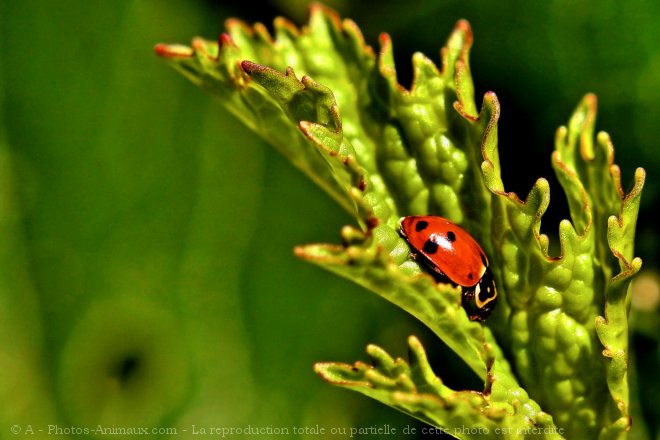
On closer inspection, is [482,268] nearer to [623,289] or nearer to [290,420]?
[623,289]

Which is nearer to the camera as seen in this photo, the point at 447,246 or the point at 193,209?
the point at 447,246

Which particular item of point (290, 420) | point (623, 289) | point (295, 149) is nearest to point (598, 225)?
point (623, 289)

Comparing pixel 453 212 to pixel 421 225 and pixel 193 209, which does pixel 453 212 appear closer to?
pixel 421 225

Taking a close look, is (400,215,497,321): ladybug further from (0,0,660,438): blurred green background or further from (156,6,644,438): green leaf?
(0,0,660,438): blurred green background

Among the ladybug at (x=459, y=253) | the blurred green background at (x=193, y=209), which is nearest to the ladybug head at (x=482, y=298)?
the ladybug at (x=459, y=253)

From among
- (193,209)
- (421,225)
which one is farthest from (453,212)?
(193,209)

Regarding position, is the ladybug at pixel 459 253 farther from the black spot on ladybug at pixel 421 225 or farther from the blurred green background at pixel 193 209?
the blurred green background at pixel 193 209
